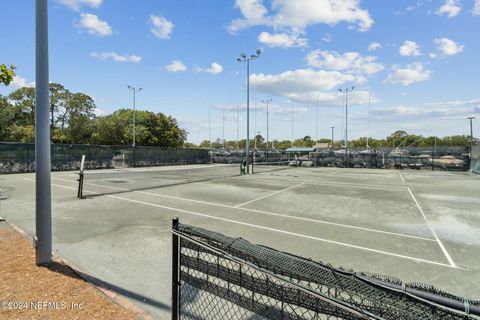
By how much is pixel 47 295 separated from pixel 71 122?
48.4 metres

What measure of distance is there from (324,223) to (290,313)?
573 centimetres

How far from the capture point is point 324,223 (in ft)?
25.4

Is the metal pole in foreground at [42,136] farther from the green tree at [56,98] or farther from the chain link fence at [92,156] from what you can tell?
the green tree at [56,98]

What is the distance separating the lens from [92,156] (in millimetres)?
26594

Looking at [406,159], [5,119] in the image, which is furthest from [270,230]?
[5,119]

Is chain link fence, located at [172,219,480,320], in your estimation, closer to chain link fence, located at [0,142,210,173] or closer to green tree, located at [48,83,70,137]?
chain link fence, located at [0,142,210,173]

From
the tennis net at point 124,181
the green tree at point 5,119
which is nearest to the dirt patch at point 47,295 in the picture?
the tennis net at point 124,181

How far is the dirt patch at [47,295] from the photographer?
10.2 ft

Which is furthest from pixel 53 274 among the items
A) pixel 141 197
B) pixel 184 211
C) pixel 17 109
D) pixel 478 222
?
pixel 17 109

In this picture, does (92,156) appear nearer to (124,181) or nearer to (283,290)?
(124,181)

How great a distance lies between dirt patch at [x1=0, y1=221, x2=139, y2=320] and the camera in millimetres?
3109

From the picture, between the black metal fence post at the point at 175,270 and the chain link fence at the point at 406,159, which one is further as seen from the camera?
the chain link fence at the point at 406,159

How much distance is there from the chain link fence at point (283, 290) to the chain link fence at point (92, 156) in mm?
24651

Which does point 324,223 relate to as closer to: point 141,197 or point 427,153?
point 141,197
